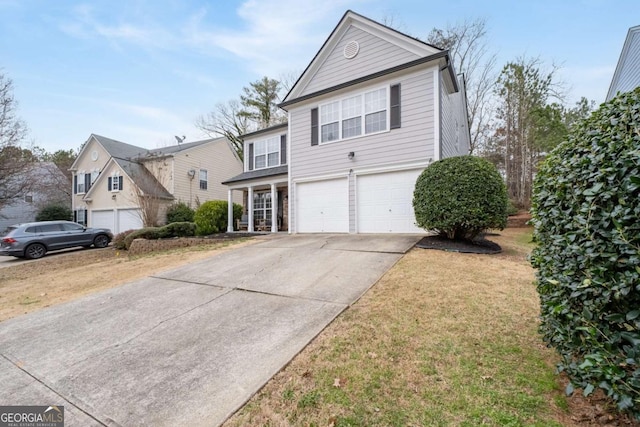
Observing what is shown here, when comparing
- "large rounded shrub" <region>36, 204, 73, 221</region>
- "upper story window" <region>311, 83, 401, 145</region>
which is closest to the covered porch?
"upper story window" <region>311, 83, 401, 145</region>

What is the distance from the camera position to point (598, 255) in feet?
5.48

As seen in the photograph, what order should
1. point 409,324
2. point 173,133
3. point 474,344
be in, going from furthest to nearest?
point 173,133 → point 409,324 → point 474,344

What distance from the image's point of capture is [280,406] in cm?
208

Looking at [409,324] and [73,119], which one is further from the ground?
[73,119]

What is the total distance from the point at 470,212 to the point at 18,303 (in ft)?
31.8

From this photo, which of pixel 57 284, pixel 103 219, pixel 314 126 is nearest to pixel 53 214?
pixel 103 219

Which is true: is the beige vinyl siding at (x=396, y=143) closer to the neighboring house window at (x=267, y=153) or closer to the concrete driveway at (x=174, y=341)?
the neighboring house window at (x=267, y=153)

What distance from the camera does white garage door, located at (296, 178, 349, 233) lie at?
33.7 feet

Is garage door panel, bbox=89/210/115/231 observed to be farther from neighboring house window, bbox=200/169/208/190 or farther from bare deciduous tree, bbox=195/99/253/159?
bare deciduous tree, bbox=195/99/253/159

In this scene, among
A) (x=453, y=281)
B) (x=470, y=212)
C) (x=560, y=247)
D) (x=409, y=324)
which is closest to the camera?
(x=560, y=247)

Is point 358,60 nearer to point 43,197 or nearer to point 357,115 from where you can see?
point 357,115

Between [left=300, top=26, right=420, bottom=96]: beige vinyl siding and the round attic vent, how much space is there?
0.36 feet

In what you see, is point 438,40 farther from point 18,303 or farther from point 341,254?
point 18,303

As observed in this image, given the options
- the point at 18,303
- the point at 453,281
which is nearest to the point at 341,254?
the point at 453,281
